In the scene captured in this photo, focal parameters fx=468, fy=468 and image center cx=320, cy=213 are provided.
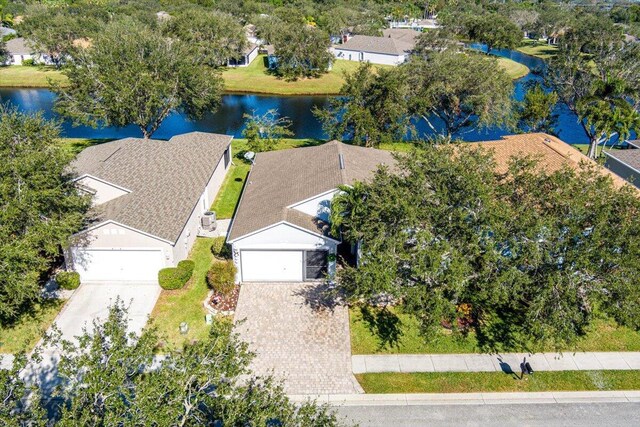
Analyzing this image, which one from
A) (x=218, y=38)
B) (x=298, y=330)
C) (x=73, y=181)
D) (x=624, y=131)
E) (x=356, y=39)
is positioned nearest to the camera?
(x=298, y=330)

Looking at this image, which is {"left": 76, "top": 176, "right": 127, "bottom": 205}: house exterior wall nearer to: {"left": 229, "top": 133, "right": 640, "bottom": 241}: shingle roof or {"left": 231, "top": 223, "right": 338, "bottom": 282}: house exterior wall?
{"left": 229, "top": 133, "right": 640, "bottom": 241}: shingle roof

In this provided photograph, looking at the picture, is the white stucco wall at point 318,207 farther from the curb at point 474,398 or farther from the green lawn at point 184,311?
the curb at point 474,398

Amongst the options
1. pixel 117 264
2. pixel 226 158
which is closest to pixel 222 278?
pixel 117 264

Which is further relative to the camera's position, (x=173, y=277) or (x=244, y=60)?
(x=244, y=60)

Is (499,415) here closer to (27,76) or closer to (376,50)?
(376,50)

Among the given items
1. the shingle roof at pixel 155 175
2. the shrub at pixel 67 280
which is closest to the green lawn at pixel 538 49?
the shingle roof at pixel 155 175

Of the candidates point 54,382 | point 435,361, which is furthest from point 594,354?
point 54,382

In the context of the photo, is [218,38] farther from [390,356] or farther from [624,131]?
[390,356]
